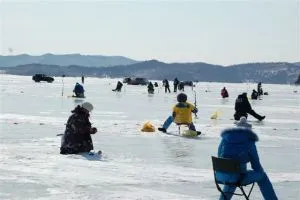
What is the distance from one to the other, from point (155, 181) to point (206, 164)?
7.36ft

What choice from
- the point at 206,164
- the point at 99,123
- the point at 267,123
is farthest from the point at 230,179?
the point at 267,123

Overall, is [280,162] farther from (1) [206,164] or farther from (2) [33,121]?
(2) [33,121]

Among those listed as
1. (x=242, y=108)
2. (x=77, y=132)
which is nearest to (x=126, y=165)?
(x=77, y=132)

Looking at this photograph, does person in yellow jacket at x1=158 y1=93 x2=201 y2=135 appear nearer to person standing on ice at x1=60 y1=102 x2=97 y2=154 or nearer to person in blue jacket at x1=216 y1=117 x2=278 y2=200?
person standing on ice at x1=60 y1=102 x2=97 y2=154

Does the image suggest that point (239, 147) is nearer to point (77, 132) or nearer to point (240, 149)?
point (240, 149)

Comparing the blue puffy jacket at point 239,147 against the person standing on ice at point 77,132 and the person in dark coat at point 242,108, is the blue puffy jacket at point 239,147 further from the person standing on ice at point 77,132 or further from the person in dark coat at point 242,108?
the person in dark coat at point 242,108

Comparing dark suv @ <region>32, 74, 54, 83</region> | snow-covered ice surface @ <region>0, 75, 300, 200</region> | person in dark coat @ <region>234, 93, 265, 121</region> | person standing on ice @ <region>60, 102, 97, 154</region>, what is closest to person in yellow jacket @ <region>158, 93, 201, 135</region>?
snow-covered ice surface @ <region>0, 75, 300, 200</region>

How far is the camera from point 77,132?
12109 mm

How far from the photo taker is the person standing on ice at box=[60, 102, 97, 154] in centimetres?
1205

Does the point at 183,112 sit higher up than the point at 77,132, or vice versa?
the point at 183,112

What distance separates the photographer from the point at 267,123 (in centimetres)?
2170

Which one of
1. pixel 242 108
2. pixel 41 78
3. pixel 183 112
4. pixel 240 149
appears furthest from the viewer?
pixel 41 78

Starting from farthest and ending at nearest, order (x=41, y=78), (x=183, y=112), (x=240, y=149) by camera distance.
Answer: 1. (x=41, y=78)
2. (x=183, y=112)
3. (x=240, y=149)

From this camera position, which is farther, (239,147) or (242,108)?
(242,108)
